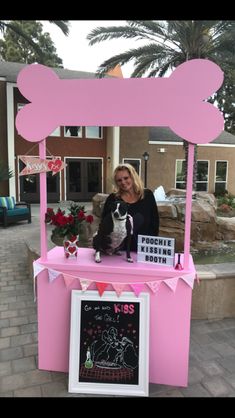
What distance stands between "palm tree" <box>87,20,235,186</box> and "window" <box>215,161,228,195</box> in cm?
752

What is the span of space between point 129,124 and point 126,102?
149 mm

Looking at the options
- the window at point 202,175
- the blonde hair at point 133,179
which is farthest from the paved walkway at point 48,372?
the window at point 202,175

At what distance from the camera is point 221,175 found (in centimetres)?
1873

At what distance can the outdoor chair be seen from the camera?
9367 millimetres

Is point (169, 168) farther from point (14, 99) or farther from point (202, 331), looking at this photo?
point (202, 331)

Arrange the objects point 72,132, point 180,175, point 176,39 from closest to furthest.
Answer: point 176,39, point 72,132, point 180,175

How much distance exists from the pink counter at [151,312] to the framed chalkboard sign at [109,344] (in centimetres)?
10

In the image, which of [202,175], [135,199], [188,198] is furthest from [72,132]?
[188,198]

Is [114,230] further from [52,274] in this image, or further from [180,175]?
[180,175]

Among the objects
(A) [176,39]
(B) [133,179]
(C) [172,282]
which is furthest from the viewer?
(A) [176,39]

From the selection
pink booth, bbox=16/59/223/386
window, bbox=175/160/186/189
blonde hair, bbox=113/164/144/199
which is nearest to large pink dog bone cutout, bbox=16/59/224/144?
pink booth, bbox=16/59/223/386

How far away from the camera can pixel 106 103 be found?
2227 mm
